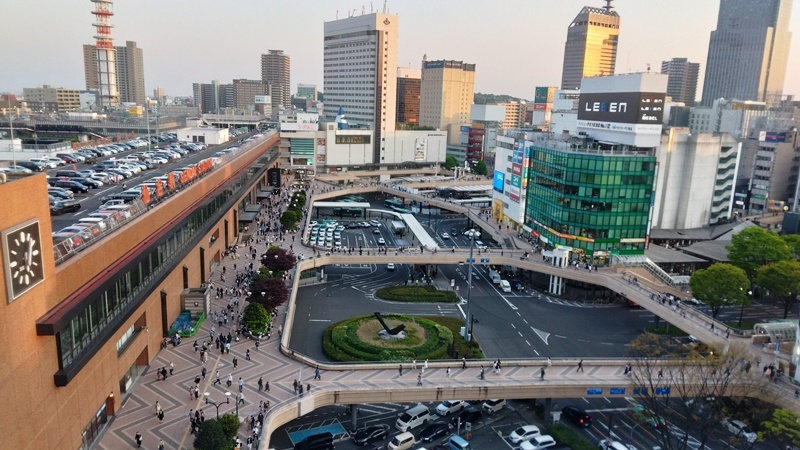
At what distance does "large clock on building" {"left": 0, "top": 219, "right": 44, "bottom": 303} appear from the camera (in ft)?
64.6

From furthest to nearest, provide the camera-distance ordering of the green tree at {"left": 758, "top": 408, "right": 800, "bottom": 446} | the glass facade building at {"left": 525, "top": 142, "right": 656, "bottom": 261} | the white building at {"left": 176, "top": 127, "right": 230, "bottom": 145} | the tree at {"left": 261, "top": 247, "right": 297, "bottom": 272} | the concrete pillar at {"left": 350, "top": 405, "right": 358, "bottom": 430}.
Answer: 1. the white building at {"left": 176, "top": 127, "right": 230, "bottom": 145}
2. the glass facade building at {"left": 525, "top": 142, "right": 656, "bottom": 261}
3. the tree at {"left": 261, "top": 247, "right": 297, "bottom": 272}
4. the concrete pillar at {"left": 350, "top": 405, "right": 358, "bottom": 430}
5. the green tree at {"left": 758, "top": 408, "right": 800, "bottom": 446}

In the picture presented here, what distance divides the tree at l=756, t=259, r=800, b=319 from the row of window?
51.8 m

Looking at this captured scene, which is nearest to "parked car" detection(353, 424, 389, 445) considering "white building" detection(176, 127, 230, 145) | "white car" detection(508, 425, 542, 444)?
"white car" detection(508, 425, 542, 444)

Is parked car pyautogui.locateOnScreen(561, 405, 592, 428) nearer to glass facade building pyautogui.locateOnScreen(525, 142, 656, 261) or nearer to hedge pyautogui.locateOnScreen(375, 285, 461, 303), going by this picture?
hedge pyautogui.locateOnScreen(375, 285, 461, 303)

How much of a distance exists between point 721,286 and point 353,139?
92029 millimetres

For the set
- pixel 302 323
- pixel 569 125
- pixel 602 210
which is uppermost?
pixel 569 125

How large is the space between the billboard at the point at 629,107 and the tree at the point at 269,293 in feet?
140

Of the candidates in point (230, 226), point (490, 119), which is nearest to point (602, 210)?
point (230, 226)

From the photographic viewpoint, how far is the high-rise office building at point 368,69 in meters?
137

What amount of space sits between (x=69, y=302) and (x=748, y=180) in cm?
11850

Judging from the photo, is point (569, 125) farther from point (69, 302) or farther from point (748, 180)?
point (69, 302)

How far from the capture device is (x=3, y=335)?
63.4ft

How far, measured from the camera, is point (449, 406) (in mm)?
36094

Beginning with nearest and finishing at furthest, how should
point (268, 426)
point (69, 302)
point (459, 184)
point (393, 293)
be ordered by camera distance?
point (69, 302) → point (268, 426) → point (393, 293) → point (459, 184)
